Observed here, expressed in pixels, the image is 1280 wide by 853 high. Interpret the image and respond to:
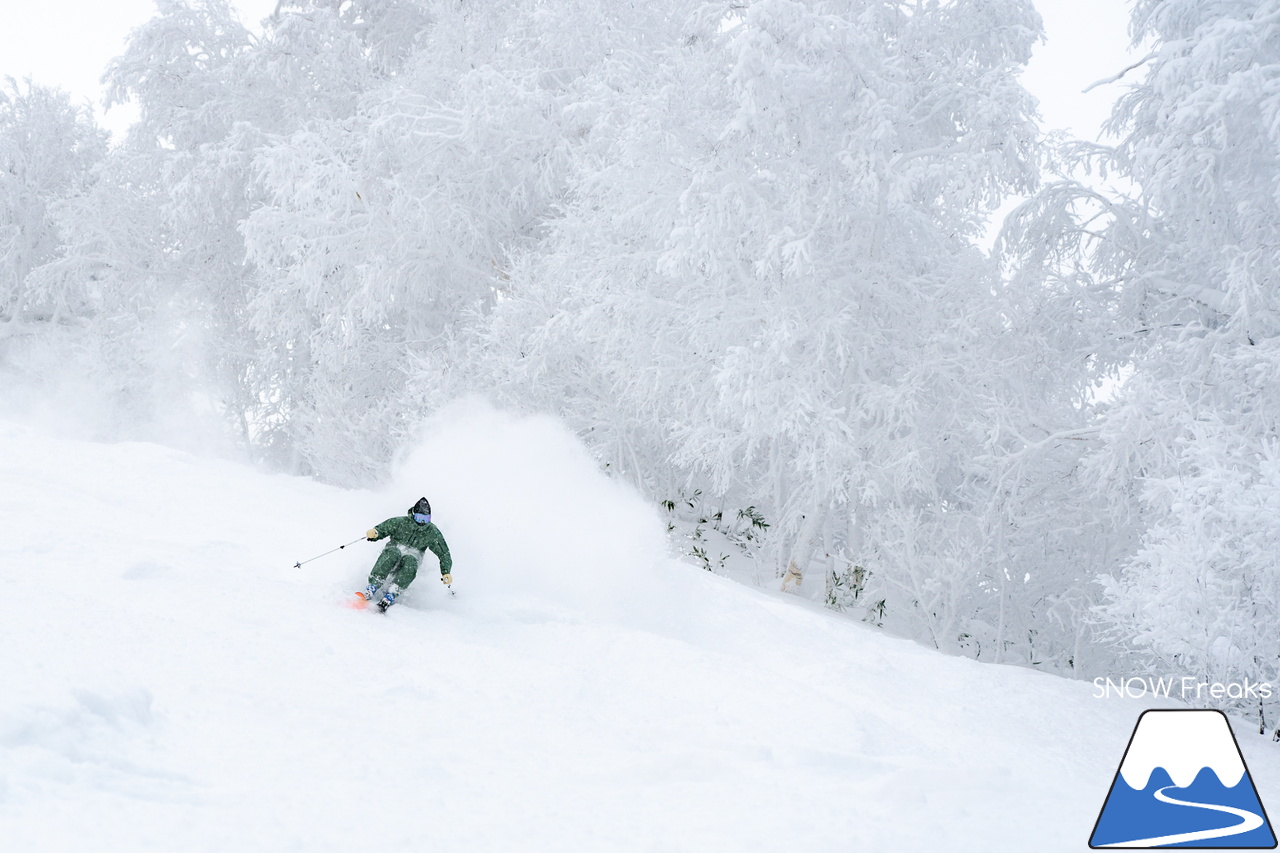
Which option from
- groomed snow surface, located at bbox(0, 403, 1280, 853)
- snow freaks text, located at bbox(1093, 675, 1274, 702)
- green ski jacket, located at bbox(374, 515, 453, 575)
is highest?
snow freaks text, located at bbox(1093, 675, 1274, 702)

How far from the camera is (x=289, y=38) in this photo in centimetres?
1975

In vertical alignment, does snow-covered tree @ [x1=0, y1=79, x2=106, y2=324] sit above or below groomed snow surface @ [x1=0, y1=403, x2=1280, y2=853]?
above

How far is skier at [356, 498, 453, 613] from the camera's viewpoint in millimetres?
7570

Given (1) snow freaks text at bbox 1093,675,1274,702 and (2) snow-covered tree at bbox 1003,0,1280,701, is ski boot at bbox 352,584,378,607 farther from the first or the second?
(1) snow freaks text at bbox 1093,675,1274,702

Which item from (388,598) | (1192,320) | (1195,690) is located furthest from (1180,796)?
(1192,320)

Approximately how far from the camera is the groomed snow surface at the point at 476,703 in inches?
151

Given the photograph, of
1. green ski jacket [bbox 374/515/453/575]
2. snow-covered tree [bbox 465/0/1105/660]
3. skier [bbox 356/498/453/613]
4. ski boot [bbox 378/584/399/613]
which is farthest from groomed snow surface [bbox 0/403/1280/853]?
snow-covered tree [bbox 465/0/1105/660]

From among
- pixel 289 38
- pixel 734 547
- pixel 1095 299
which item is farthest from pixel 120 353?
pixel 1095 299

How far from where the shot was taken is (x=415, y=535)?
8.09 meters

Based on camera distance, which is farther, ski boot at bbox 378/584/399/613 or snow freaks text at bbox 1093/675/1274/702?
snow freaks text at bbox 1093/675/1274/702

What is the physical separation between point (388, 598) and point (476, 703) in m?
2.05

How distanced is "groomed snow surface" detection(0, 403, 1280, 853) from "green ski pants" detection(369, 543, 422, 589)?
0.32 meters

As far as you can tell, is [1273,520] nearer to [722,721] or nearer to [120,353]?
[722,721]

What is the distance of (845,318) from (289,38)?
546 inches
